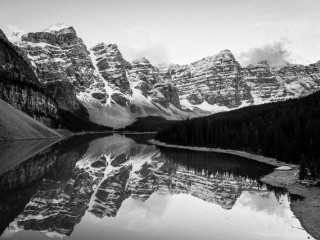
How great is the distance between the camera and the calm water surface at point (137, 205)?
27.8 metres

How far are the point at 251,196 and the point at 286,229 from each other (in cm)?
1402

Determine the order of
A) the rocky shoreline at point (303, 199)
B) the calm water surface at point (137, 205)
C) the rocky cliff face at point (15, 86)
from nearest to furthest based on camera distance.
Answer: the calm water surface at point (137, 205) < the rocky shoreline at point (303, 199) < the rocky cliff face at point (15, 86)

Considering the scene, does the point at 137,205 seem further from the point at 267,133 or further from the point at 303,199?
→ the point at 267,133

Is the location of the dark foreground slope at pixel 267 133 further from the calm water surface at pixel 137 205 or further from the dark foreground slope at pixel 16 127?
the dark foreground slope at pixel 16 127

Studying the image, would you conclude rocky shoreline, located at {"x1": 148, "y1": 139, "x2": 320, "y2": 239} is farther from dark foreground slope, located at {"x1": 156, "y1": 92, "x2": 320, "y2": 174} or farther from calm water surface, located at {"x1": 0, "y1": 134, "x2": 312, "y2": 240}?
dark foreground slope, located at {"x1": 156, "y1": 92, "x2": 320, "y2": 174}

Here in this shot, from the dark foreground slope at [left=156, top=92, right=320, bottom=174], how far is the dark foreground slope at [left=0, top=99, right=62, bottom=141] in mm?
48290

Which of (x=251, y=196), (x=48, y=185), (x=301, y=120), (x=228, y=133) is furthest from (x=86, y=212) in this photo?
(x=228, y=133)

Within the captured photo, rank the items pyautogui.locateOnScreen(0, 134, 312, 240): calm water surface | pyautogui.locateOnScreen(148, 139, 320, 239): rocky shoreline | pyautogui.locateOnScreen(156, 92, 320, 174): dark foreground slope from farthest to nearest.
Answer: pyautogui.locateOnScreen(156, 92, 320, 174): dark foreground slope < pyautogui.locateOnScreen(148, 139, 320, 239): rocky shoreline < pyautogui.locateOnScreen(0, 134, 312, 240): calm water surface

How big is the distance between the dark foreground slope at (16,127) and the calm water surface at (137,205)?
53573 mm

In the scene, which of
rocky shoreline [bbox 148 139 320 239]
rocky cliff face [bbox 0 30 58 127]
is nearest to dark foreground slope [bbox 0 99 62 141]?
rocky cliff face [bbox 0 30 58 127]

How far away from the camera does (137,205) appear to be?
37188mm

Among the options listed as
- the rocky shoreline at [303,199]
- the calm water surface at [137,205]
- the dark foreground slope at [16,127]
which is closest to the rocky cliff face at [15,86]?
the dark foreground slope at [16,127]

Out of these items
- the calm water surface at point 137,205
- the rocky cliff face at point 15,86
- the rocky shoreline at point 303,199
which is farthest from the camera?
the rocky cliff face at point 15,86

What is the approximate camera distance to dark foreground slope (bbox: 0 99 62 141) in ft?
373
